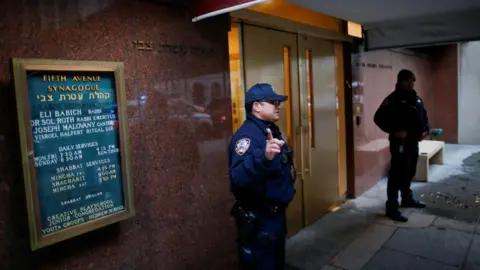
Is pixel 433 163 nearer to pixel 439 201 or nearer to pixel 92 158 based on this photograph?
pixel 439 201

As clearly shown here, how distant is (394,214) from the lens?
5113 millimetres

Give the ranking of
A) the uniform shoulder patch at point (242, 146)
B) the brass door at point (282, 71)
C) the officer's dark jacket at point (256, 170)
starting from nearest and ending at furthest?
the officer's dark jacket at point (256, 170) → the uniform shoulder patch at point (242, 146) → the brass door at point (282, 71)

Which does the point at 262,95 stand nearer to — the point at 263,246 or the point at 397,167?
the point at 263,246

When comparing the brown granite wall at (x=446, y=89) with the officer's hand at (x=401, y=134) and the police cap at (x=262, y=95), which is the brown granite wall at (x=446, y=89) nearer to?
the officer's hand at (x=401, y=134)

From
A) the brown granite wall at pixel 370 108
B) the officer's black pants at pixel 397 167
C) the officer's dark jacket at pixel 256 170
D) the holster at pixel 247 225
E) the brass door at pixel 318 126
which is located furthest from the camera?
the brown granite wall at pixel 370 108

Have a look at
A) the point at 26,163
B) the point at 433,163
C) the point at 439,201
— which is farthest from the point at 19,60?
the point at 433,163

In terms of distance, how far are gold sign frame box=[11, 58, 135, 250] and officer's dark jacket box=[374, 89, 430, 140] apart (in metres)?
3.81

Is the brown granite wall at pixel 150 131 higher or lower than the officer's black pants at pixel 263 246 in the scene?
higher

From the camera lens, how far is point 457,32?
4727 mm

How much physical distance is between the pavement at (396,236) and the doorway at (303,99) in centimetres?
36

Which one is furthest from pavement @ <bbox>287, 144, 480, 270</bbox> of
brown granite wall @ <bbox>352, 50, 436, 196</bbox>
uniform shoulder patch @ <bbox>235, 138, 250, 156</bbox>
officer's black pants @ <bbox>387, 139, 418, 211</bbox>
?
uniform shoulder patch @ <bbox>235, 138, 250, 156</bbox>

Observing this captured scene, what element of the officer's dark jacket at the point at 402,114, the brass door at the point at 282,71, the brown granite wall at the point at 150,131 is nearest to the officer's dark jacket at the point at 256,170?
the brown granite wall at the point at 150,131

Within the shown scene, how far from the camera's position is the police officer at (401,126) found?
16.6 ft

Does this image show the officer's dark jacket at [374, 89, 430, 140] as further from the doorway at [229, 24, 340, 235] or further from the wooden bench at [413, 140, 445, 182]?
the wooden bench at [413, 140, 445, 182]
